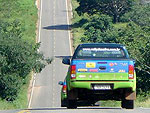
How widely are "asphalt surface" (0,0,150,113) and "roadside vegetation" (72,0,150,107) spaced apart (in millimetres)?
2322

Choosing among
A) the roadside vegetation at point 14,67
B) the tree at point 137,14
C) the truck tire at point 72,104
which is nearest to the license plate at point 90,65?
the truck tire at point 72,104

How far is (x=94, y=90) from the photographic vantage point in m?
19.9

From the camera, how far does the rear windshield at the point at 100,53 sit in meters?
20.1

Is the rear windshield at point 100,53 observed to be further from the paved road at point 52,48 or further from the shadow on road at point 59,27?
the shadow on road at point 59,27

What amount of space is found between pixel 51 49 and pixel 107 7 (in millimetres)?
17810

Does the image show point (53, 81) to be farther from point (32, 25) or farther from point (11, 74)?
point (32, 25)

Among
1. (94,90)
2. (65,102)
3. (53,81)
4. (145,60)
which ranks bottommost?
(53,81)

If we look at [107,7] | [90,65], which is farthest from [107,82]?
[107,7]

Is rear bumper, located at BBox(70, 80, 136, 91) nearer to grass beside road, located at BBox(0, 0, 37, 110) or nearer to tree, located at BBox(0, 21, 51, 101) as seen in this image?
tree, located at BBox(0, 21, 51, 101)

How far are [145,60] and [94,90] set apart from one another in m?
36.3

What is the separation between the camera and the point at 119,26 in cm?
9406

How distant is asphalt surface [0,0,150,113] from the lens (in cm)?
6225

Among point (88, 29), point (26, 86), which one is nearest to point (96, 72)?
point (26, 86)

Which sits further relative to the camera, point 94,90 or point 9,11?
point 9,11
